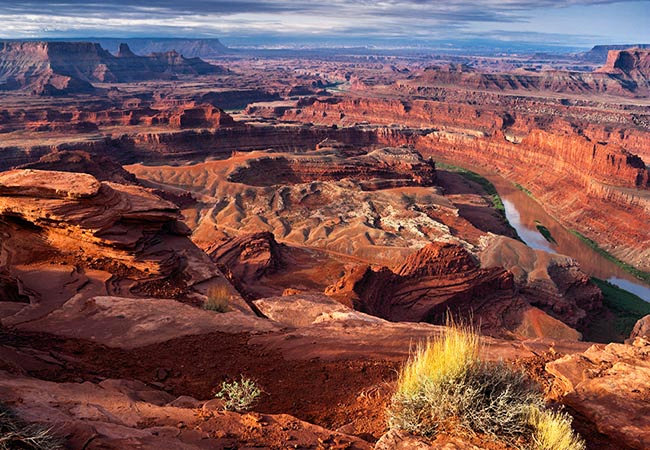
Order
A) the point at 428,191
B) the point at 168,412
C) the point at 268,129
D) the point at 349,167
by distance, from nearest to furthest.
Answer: the point at 168,412
the point at 428,191
the point at 349,167
the point at 268,129

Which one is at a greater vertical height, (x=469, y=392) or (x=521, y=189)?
(x=469, y=392)

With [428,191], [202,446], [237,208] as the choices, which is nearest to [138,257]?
[202,446]

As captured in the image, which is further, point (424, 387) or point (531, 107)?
point (531, 107)

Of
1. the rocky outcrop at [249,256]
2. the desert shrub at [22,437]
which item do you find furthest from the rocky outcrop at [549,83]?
the desert shrub at [22,437]

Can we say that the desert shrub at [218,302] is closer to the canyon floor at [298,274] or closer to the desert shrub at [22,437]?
the canyon floor at [298,274]

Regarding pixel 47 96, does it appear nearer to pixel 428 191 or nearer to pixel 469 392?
pixel 428 191

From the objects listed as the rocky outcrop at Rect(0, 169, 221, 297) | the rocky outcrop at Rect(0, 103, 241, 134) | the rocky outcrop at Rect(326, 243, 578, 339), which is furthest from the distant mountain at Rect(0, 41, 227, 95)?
the rocky outcrop at Rect(0, 169, 221, 297)

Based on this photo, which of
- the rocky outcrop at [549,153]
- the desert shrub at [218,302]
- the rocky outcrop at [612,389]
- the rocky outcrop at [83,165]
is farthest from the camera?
the rocky outcrop at [549,153]

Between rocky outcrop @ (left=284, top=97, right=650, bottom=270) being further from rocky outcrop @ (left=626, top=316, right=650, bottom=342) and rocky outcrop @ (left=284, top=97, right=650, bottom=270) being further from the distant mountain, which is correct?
the distant mountain
